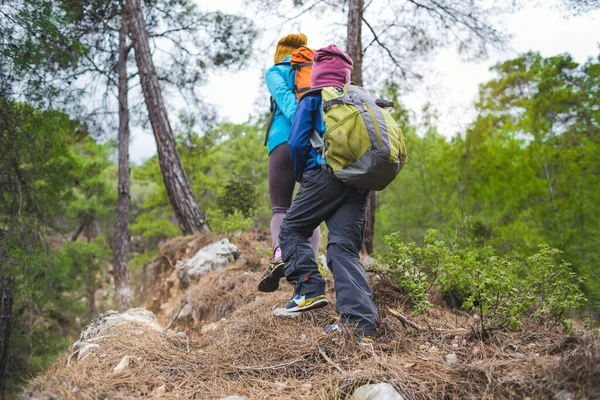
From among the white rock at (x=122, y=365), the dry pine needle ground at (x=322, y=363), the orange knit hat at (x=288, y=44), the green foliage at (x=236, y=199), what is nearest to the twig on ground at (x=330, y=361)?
the dry pine needle ground at (x=322, y=363)

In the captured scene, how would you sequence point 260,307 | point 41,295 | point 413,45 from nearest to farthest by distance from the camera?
1. point 260,307
2. point 413,45
3. point 41,295

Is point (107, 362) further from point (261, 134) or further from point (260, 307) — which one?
point (261, 134)

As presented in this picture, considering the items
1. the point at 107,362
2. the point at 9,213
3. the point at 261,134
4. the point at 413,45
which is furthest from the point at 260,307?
the point at 261,134

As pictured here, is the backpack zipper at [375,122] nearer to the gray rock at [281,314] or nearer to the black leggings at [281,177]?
the black leggings at [281,177]

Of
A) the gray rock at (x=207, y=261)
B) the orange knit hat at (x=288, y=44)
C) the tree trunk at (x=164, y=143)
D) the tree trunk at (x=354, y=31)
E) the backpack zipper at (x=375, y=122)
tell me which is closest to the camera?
the backpack zipper at (x=375, y=122)

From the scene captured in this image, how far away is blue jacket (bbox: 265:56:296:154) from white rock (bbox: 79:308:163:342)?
1579mm

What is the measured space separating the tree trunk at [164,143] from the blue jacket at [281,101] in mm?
4306

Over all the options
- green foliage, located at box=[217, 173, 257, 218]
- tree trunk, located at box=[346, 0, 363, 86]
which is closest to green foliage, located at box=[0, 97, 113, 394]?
green foliage, located at box=[217, 173, 257, 218]

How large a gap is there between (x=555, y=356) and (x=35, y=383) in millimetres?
2444

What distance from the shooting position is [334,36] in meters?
6.68

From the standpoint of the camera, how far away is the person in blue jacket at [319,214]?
2490 mm

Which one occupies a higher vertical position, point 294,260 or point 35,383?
point 294,260

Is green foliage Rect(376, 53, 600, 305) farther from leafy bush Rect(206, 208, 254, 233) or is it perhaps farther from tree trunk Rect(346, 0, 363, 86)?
Answer: leafy bush Rect(206, 208, 254, 233)

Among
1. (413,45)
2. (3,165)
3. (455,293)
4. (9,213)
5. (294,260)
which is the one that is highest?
(413,45)
